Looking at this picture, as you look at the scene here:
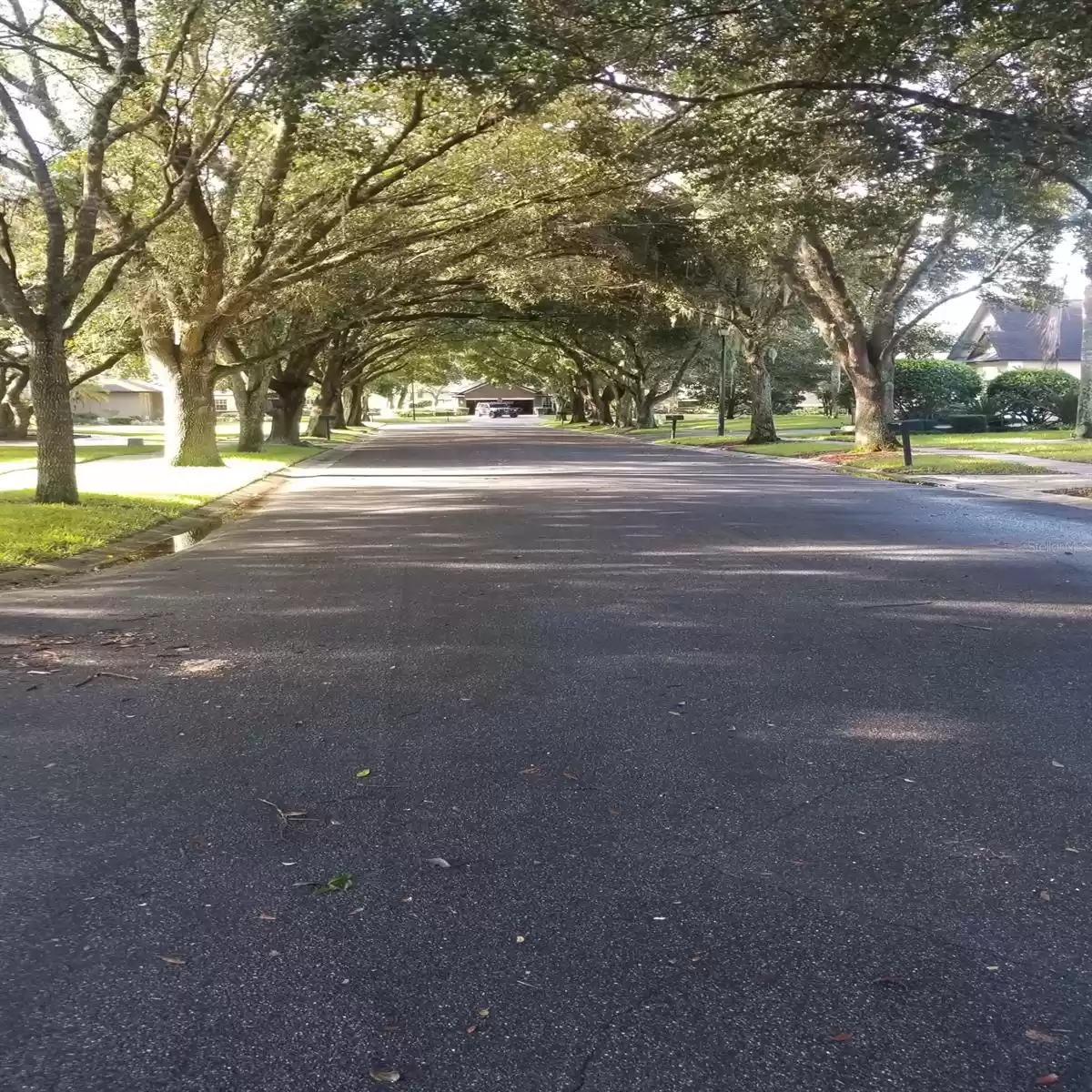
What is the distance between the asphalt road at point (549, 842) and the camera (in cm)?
309

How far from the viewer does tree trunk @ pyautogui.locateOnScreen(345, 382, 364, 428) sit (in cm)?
7300

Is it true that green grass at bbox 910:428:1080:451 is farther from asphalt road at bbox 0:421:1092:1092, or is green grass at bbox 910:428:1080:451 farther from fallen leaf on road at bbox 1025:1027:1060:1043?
fallen leaf on road at bbox 1025:1027:1060:1043

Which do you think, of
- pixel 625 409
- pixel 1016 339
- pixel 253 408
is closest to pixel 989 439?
pixel 253 408

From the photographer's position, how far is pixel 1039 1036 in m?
3.10

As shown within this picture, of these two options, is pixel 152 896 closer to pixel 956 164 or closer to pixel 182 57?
pixel 956 164

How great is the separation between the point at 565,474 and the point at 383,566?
15.0 metres

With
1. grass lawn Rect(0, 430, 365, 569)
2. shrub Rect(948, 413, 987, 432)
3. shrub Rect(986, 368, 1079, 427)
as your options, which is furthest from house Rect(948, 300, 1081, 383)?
grass lawn Rect(0, 430, 365, 569)

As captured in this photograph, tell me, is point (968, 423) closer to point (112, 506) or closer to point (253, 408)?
point (253, 408)

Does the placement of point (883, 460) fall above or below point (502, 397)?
below

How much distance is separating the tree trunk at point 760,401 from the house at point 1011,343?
24411 mm

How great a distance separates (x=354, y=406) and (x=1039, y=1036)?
73922 millimetres

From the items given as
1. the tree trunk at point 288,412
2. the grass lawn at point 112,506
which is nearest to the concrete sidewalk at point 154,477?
the grass lawn at point 112,506

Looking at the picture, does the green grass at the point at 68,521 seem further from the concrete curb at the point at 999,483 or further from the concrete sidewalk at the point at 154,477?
the concrete curb at the point at 999,483

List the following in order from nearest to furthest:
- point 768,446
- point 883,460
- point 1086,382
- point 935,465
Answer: point 935,465 < point 883,460 < point 1086,382 < point 768,446
